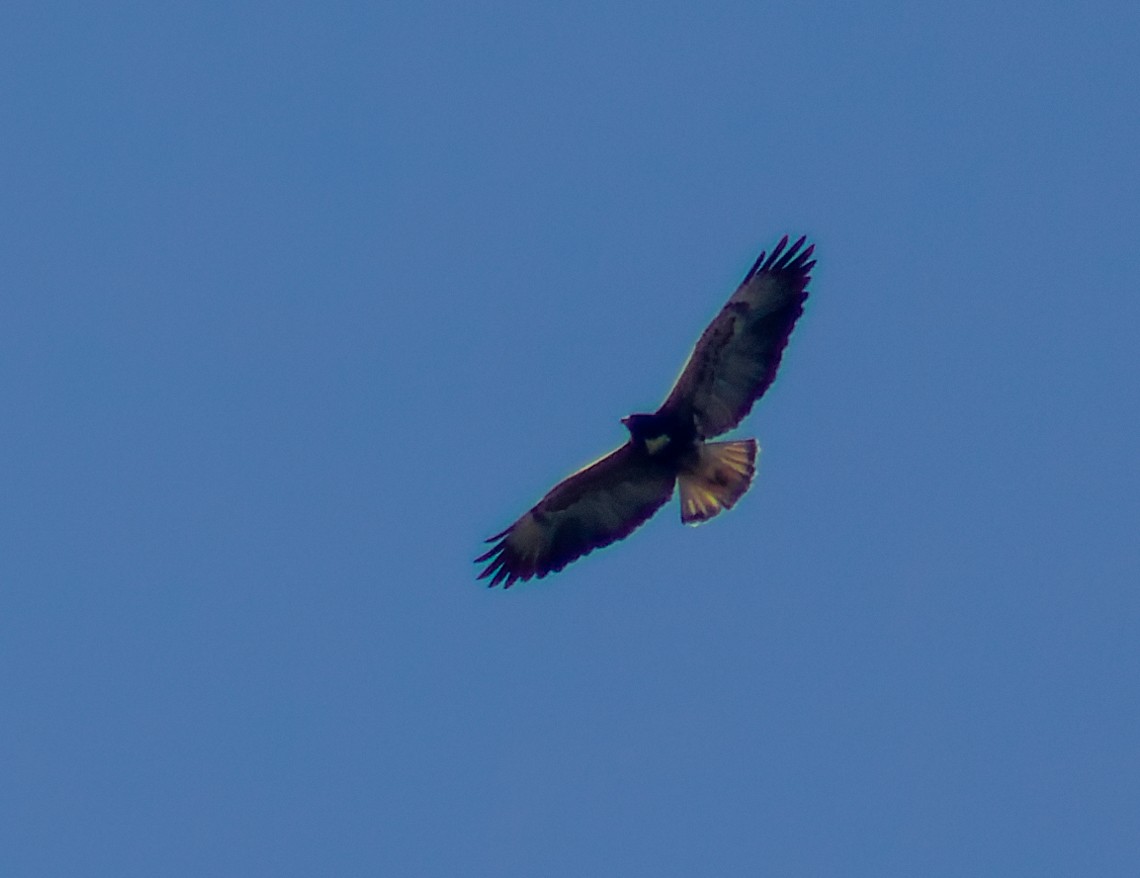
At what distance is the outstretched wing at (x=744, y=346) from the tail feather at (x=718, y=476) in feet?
0.55

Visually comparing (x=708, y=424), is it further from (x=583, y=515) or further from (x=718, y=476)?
(x=583, y=515)

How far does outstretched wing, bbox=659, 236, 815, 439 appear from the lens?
17703mm

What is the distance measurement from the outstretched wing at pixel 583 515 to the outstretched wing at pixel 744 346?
0.64 meters

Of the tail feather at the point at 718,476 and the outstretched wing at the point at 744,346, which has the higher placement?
the outstretched wing at the point at 744,346

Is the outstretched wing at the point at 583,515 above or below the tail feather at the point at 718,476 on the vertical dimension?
above

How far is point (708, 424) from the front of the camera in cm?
1791

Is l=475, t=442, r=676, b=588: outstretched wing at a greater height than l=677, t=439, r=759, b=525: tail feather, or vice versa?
l=475, t=442, r=676, b=588: outstretched wing

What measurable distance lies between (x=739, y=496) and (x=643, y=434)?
86 centimetres

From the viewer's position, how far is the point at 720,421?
17891 millimetres

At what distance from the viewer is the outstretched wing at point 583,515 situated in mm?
18219

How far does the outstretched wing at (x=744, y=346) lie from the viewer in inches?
697

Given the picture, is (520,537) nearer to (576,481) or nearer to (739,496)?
(576,481)

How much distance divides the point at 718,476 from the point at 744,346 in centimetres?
100


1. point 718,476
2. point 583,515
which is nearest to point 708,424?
point 718,476
